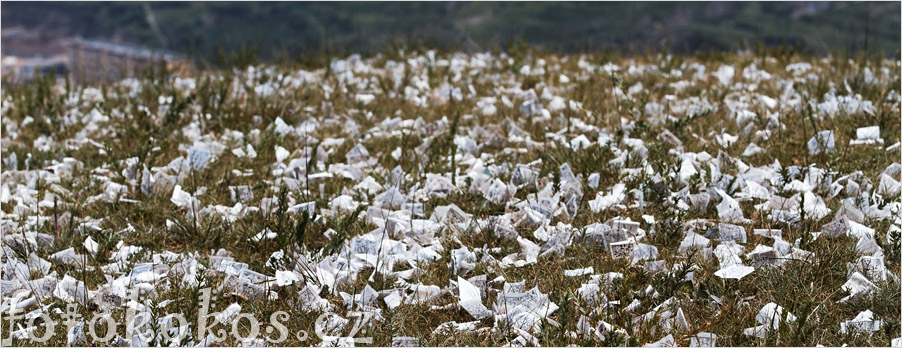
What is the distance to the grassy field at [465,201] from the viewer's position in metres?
3.40

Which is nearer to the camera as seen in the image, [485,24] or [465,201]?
[465,201]

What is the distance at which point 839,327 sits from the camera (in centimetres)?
316

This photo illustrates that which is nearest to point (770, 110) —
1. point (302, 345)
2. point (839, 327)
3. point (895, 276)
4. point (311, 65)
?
point (895, 276)

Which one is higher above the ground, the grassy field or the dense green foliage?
the grassy field

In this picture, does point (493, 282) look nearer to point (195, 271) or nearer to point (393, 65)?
point (195, 271)

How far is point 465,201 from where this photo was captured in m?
4.95

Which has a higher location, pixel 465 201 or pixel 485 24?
pixel 465 201

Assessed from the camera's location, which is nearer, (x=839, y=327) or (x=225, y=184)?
(x=839, y=327)

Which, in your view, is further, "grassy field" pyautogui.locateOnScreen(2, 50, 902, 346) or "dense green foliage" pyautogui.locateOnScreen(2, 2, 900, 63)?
"dense green foliage" pyautogui.locateOnScreen(2, 2, 900, 63)

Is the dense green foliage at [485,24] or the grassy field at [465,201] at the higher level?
the grassy field at [465,201]

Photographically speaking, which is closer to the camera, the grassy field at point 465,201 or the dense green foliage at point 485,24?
the grassy field at point 465,201

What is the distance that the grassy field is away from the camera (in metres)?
3.40

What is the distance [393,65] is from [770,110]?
6.03m

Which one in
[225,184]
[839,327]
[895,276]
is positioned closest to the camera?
[839,327]
